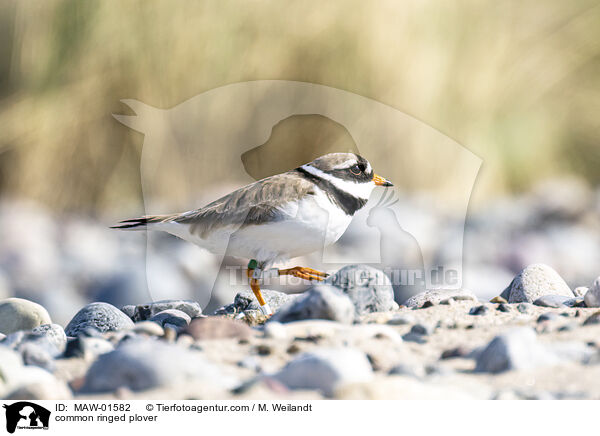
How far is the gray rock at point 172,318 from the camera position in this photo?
3229mm

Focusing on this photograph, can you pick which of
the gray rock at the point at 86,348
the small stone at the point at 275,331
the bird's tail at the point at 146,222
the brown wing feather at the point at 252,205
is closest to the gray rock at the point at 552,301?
the brown wing feather at the point at 252,205

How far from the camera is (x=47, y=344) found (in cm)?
244

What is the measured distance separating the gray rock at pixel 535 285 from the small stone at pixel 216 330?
1743 millimetres

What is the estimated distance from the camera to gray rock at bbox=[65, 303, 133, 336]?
127 inches

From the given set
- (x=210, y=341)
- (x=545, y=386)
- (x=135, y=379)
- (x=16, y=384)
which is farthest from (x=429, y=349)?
(x=16, y=384)

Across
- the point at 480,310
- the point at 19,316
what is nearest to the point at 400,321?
the point at 480,310

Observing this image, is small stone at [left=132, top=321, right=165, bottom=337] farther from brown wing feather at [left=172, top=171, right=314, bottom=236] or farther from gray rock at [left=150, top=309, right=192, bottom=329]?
brown wing feather at [left=172, top=171, right=314, bottom=236]

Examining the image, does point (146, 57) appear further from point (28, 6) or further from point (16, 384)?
point (16, 384)

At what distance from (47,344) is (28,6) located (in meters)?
2.83

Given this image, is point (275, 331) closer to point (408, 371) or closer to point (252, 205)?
point (408, 371)

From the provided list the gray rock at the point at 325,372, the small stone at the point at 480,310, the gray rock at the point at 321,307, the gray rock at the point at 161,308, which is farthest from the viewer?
the gray rock at the point at 161,308

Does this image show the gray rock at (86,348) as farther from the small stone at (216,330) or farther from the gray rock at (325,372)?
the gray rock at (325,372)

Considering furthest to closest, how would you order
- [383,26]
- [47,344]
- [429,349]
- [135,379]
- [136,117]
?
1. [383,26]
2. [136,117]
3. [47,344]
4. [429,349]
5. [135,379]

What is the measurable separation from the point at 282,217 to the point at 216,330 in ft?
2.87
